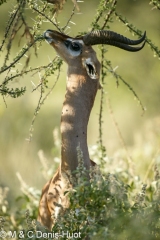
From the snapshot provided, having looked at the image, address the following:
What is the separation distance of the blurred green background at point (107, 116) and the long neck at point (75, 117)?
0.28m

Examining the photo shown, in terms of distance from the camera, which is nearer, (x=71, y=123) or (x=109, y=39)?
(x=71, y=123)

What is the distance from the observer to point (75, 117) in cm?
625

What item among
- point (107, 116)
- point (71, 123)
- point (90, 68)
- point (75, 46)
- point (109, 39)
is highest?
point (107, 116)

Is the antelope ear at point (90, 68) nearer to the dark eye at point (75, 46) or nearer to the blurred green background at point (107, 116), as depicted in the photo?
the dark eye at point (75, 46)

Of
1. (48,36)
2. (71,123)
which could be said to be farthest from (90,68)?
(71,123)

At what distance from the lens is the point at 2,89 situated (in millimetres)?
5387

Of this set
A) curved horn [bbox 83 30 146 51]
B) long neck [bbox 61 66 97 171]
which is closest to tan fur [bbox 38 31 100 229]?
long neck [bbox 61 66 97 171]

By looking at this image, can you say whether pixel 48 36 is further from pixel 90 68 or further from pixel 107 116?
pixel 107 116

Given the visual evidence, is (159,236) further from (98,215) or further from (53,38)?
(53,38)

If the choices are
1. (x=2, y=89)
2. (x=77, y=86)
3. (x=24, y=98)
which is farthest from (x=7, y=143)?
(x=2, y=89)

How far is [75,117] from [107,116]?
6943mm

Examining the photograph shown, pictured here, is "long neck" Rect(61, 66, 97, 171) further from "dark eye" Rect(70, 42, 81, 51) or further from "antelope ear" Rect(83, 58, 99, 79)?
"dark eye" Rect(70, 42, 81, 51)

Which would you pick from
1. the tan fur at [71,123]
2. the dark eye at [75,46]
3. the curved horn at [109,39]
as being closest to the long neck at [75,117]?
the tan fur at [71,123]

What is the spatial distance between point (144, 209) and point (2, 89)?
1.61 metres
